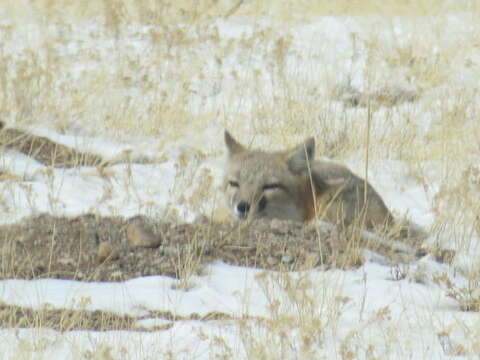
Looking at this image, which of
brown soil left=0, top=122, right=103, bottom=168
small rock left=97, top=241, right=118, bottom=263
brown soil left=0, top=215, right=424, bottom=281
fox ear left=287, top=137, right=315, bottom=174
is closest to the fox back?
fox ear left=287, top=137, right=315, bottom=174

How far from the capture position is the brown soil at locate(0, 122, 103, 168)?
8570 millimetres

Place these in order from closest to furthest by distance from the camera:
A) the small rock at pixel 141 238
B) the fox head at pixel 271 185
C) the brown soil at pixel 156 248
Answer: the brown soil at pixel 156 248 → the small rock at pixel 141 238 → the fox head at pixel 271 185

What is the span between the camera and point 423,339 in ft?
15.2

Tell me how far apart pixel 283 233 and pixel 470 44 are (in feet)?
24.8

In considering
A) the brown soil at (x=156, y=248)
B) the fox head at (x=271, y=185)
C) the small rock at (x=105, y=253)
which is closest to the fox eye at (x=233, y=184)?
the fox head at (x=271, y=185)

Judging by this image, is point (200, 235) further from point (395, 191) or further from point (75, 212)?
point (395, 191)

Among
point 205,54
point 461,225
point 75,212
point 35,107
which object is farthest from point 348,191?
point 205,54

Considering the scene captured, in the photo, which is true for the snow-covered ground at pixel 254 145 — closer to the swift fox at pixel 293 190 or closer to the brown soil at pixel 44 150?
the brown soil at pixel 44 150

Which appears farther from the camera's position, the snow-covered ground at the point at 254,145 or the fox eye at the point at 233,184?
the fox eye at the point at 233,184

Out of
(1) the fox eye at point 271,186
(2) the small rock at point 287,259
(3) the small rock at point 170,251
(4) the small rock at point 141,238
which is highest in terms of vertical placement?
(4) the small rock at point 141,238

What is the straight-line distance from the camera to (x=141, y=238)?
Answer: 6.04m

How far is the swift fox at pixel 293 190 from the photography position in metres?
7.16


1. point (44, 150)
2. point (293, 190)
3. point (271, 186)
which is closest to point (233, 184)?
point (271, 186)

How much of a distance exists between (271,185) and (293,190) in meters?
0.18
